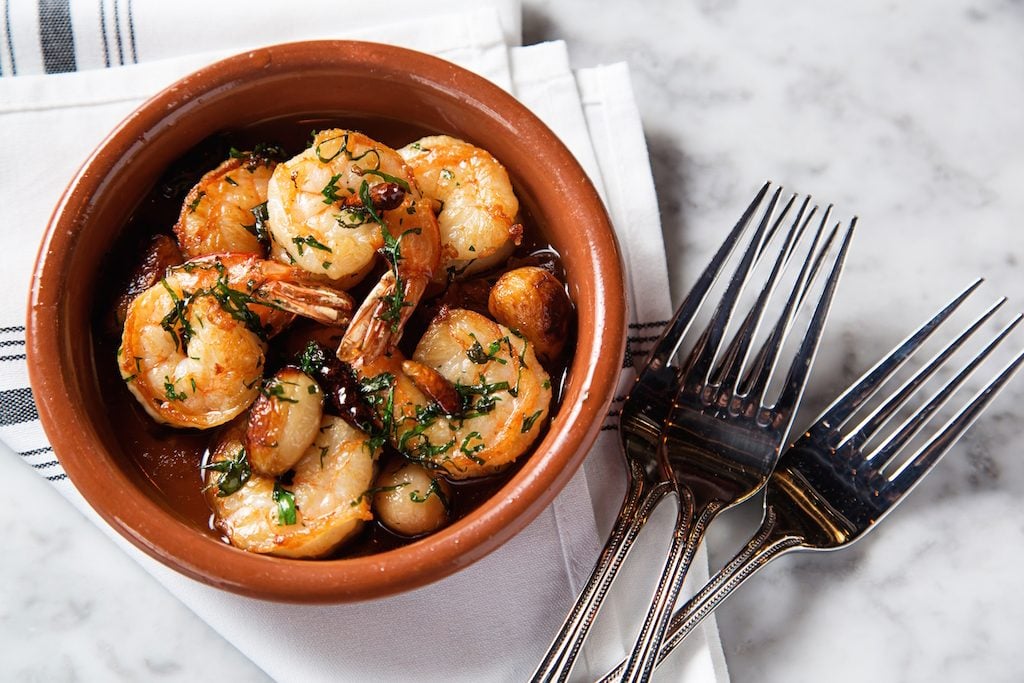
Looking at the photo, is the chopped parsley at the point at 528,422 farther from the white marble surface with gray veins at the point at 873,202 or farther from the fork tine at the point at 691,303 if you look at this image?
the white marble surface with gray veins at the point at 873,202

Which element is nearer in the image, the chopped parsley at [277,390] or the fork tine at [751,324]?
the chopped parsley at [277,390]

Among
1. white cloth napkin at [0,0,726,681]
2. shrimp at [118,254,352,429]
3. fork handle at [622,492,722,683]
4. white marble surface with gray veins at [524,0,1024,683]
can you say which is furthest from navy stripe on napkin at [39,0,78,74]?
fork handle at [622,492,722,683]

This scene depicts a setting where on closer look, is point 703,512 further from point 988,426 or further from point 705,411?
point 988,426

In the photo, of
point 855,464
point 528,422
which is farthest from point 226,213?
point 855,464

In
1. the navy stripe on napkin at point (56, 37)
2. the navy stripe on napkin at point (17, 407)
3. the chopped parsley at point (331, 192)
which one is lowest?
the navy stripe on napkin at point (17, 407)

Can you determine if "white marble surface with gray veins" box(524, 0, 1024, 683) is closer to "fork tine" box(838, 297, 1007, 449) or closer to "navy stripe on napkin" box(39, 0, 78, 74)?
"fork tine" box(838, 297, 1007, 449)

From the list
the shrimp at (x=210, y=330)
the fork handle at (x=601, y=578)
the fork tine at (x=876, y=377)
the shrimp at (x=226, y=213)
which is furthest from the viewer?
the fork tine at (x=876, y=377)

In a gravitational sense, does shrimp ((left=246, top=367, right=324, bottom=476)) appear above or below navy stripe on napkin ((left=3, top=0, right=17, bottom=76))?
below

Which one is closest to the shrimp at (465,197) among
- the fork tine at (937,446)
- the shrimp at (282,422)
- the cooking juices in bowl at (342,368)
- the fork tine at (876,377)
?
the cooking juices in bowl at (342,368)
